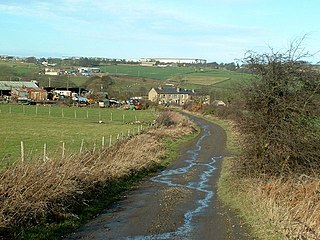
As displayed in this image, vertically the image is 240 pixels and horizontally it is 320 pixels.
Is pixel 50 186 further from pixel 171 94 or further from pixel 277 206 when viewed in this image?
pixel 171 94

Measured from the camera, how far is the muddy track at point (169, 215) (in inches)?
500

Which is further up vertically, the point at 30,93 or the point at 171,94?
the point at 30,93

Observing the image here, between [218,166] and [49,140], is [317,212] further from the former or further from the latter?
[49,140]

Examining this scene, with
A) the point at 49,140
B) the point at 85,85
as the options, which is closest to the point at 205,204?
the point at 49,140

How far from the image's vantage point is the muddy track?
12688 mm

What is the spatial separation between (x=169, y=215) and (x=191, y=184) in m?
8.05

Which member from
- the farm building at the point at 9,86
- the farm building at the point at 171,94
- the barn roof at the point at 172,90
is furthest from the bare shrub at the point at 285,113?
the barn roof at the point at 172,90

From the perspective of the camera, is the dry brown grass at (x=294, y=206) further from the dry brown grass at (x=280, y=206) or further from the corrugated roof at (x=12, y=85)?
the corrugated roof at (x=12, y=85)

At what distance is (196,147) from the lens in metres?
44.2

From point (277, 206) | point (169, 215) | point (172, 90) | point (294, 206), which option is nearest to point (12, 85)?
point (172, 90)

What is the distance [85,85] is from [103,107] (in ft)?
147

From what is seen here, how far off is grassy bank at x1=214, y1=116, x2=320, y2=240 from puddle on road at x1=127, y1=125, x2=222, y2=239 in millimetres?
1069

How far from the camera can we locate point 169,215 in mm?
15305

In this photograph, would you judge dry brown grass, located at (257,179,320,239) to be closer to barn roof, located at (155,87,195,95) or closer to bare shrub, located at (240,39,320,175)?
bare shrub, located at (240,39,320,175)
